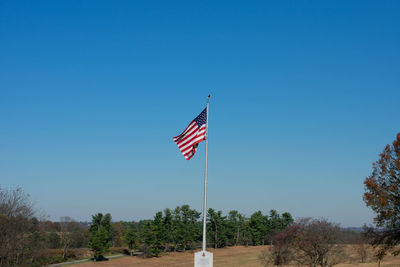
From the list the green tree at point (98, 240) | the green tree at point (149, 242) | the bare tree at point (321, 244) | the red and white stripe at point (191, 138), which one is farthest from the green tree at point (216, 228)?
the red and white stripe at point (191, 138)

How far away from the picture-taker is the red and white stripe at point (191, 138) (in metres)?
17.9

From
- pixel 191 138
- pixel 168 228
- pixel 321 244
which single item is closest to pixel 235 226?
pixel 168 228

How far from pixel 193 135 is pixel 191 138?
0.21 metres

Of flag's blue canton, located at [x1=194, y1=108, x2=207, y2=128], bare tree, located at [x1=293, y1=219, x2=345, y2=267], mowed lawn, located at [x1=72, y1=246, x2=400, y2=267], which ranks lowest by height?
mowed lawn, located at [x1=72, y1=246, x2=400, y2=267]

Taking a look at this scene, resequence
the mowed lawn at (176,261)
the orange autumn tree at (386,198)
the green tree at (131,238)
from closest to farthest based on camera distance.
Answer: the orange autumn tree at (386,198), the mowed lawn at (176,261), the green tree at (131,238)

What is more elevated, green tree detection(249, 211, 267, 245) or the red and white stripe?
the red and white stripe

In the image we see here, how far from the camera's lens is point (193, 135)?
58.9ft

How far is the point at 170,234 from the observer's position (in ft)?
289

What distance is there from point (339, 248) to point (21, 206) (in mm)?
35410

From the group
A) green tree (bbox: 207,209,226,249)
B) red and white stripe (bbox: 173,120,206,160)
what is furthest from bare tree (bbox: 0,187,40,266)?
green tree (bbox: 207,209,226,249)

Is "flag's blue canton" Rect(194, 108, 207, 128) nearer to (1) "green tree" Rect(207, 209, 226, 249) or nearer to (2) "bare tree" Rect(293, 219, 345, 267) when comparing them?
(2) "bare tree" Rect(293, 219, 345, 267)

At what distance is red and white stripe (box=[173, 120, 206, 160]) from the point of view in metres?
17.9

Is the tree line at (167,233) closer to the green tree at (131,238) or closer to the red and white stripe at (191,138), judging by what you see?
the green tree at (131,238)

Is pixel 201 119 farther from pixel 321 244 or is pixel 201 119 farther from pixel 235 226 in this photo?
pixel 235 226
